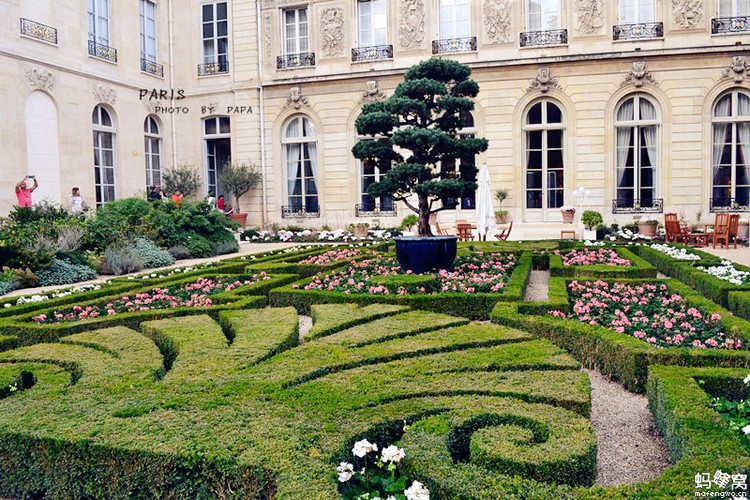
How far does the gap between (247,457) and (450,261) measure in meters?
5.66

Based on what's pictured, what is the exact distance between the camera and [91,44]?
16453 millimetres

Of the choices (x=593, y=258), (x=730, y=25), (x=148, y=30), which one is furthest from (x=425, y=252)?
(x=148, y=30)

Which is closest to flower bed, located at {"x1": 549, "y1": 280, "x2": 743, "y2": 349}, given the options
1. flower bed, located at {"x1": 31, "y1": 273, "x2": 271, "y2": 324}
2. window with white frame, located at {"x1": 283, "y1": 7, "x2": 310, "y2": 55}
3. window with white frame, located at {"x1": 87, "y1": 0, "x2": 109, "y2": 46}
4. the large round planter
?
the large round planter

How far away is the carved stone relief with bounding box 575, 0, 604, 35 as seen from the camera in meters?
16.2

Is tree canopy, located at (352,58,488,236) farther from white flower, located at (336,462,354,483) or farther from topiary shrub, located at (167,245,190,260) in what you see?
white flower, located at (336,462,354,483)

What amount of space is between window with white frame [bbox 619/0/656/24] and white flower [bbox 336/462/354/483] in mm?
16281

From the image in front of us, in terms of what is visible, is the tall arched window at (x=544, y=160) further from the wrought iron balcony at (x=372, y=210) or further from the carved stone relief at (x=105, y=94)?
the carved stone relief at (x=105, y=94)

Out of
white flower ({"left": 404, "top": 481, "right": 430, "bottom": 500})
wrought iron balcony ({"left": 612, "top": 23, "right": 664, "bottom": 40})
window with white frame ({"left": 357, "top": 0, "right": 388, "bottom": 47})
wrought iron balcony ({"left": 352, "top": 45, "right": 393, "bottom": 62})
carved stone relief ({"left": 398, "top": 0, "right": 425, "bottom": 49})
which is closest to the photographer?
white flower ({"left": 404, "top": 481, "right": 430, "bottom": 500})

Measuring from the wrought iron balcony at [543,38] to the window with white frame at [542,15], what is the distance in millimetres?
188

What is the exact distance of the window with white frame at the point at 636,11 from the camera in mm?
16172

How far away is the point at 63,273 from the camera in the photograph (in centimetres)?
962

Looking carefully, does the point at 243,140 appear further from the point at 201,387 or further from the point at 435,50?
the point at 201,387

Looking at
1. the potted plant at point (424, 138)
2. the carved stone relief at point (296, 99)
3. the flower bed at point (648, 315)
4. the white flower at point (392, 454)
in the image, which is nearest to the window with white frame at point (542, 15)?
the carved stone relief at point (296, 99)

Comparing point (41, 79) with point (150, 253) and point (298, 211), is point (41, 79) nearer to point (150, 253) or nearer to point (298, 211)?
point (150, 253)
